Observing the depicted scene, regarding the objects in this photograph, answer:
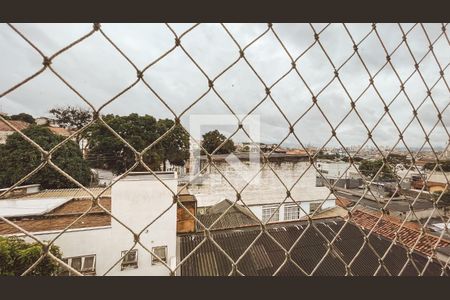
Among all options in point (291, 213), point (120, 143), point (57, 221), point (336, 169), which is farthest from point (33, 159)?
point (336, 169)

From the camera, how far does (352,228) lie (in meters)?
7.62

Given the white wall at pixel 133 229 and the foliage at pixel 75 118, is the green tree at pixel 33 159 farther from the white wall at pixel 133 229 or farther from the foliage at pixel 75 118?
the foliage at pixel 75 118

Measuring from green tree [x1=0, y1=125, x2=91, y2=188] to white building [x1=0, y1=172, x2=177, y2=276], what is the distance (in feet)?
3.35

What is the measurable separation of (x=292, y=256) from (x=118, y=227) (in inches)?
166

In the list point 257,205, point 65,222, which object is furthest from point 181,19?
point 257,205

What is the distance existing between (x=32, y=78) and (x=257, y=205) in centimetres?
1070

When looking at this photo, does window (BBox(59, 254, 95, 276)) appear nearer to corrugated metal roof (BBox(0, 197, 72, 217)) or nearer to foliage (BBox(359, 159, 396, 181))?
corrugated metal roof (BBox(0, 197, 72, 217))

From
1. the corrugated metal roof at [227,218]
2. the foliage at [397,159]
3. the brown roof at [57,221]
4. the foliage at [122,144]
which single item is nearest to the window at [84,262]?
the brown roof at [57,221]

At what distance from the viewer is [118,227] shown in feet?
20.6

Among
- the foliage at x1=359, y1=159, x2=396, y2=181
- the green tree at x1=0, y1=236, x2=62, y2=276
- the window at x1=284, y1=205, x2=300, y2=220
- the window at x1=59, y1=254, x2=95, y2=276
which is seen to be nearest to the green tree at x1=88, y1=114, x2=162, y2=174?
the window at x1=59, y1=254, x2=95, y2=276

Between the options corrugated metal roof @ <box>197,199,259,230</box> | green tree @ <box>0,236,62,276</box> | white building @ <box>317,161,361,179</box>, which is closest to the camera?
white building @ <box>317,161,361,179</box>

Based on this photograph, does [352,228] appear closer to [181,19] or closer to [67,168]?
[181,19]

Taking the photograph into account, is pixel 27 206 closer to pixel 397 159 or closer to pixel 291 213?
pixel 397 159

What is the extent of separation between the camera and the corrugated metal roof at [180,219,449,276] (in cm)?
557
